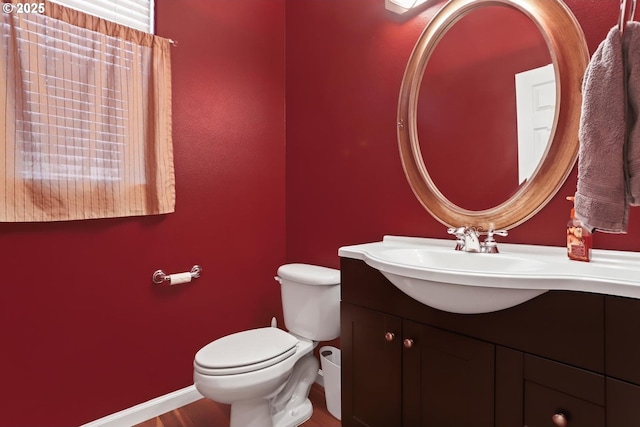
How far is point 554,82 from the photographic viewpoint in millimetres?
1228

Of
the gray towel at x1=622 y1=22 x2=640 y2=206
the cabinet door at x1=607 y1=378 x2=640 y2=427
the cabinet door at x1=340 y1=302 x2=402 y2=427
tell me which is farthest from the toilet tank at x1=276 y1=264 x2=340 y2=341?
the gray towel at x1=622 y1=22 x2=640 y2=206

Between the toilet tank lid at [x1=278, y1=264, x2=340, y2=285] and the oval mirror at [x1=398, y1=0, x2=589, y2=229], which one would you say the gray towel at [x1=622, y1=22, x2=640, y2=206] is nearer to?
the oval mirror at [x1=398, y1=0, x2=589, y2=229]

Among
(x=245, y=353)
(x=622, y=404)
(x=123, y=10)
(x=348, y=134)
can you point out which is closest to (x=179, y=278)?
(x=245, y=353)

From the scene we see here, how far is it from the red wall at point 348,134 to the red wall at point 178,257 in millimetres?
182

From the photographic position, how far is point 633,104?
76 centimetres

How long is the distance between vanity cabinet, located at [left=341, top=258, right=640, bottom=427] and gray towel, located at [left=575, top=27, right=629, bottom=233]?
0.66 feet

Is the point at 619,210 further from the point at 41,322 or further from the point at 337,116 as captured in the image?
the point at 41,322

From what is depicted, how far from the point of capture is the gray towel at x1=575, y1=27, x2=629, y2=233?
753 millimetres

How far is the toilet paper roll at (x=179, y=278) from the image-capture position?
5.97 ft

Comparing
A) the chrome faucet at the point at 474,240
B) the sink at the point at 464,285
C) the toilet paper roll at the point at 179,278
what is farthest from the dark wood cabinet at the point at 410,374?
the toilet paper roll at the point at 179,278

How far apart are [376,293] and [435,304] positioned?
0.99 ft

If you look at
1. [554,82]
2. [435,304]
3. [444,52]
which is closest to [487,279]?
[435,304]

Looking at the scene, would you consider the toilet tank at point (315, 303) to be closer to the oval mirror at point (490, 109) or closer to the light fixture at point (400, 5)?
the oval mirror at point (490, 109)

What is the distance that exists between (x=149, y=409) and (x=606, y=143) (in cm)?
216
